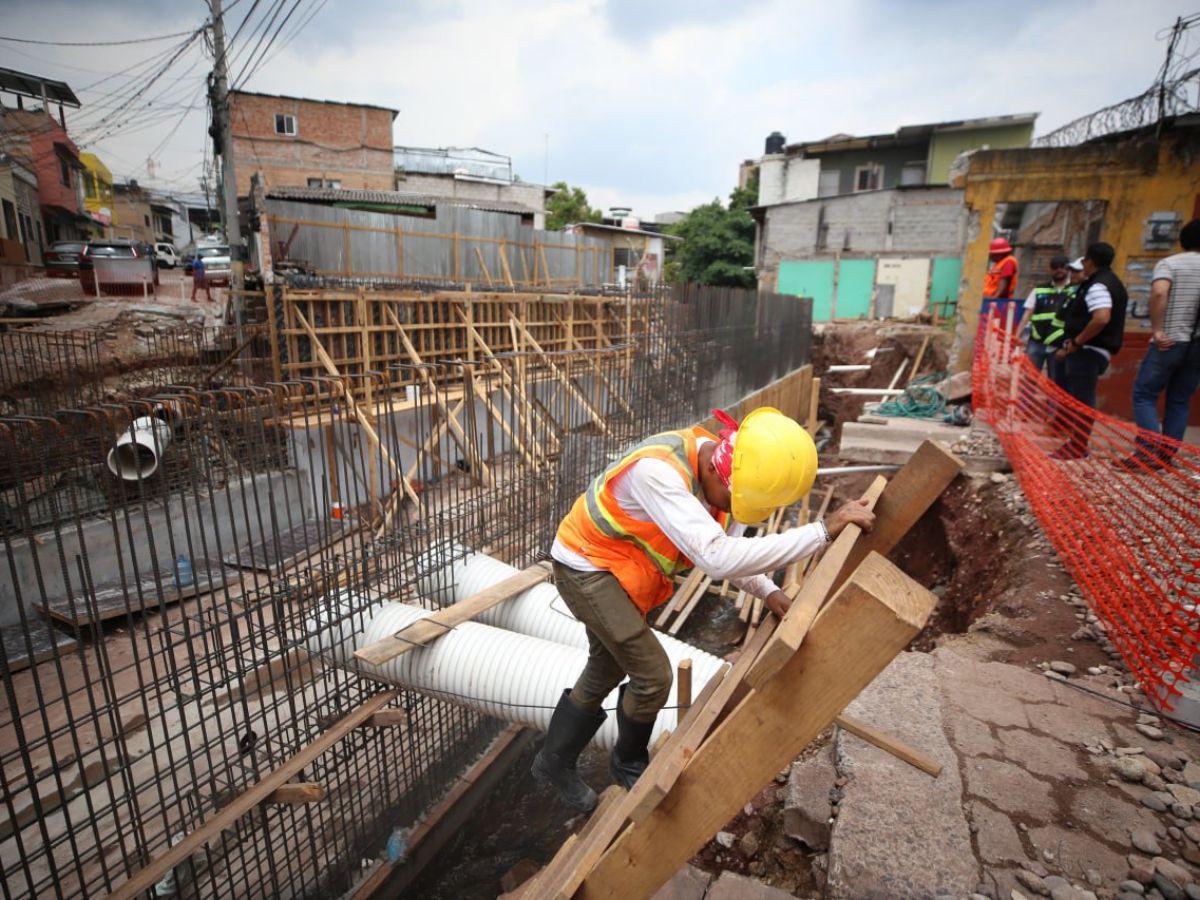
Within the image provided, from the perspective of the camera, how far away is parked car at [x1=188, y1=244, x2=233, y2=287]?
19.8 metres

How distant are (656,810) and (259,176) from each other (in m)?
13.5

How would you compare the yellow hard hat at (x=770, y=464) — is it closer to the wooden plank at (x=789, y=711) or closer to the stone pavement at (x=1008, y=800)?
the wooden plank at (x=789, y=711)

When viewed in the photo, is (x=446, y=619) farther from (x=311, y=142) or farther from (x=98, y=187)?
(x=98, y=187)

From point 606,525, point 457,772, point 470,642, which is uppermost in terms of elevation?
point 606,525

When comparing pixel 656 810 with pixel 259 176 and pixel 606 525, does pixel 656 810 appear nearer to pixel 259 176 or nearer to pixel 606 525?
pixel 606 525

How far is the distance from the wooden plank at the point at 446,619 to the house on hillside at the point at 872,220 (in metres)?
23.9

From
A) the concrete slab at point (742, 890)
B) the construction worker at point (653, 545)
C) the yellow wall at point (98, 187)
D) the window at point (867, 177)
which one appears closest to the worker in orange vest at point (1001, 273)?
the construction worker at point (653, 545)

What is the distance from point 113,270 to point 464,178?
17141 mm

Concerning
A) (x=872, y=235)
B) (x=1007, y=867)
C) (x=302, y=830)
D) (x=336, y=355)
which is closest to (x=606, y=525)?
(x=1007, y=867)

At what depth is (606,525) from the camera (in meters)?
2.43

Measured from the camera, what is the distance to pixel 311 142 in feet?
95.5

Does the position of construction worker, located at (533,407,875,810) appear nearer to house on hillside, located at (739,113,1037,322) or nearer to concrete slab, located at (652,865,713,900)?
concrete slab, located at (652,865,713,900)

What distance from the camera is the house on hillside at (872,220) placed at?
2345 cm

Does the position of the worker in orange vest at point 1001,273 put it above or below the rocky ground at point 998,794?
above
